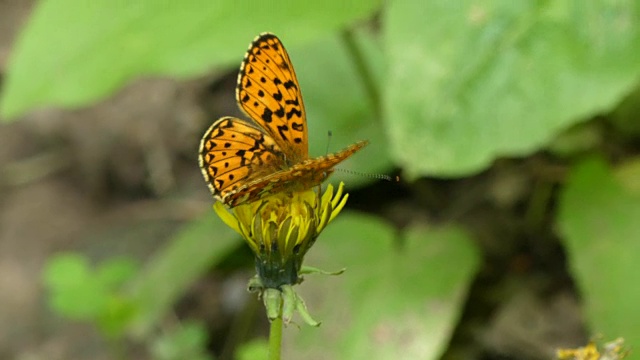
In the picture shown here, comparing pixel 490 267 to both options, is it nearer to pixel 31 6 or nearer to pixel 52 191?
pixel 52 191

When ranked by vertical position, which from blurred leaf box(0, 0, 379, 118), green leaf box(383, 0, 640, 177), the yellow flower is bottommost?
green leaf box(383, 0, 640, 177)

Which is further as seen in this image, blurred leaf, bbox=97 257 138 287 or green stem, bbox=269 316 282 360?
blurred leaf, bbox=97 257 138 287

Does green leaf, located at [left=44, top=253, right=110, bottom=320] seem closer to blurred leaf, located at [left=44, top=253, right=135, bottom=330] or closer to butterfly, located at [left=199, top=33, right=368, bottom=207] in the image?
blurred leaf, located at [left=44, top=253, right=135, bottom=330]

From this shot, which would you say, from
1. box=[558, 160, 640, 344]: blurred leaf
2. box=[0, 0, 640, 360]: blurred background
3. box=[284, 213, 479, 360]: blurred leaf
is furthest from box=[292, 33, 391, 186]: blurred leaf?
box=[558, 160, 640, 344]: blurred leaf

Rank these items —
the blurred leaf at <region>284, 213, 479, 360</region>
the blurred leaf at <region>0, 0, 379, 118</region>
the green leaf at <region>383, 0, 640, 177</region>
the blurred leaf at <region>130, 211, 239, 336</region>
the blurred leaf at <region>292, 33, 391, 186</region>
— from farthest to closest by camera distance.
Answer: the blurred leaf at <region>292, 33, 391, 186</region>
the blurred leaf at <region>130, 211, 239, 336</region>
the blurred leaf at <region>0, 0, 379, 118</region>
the blurred leaf at <region>284, 213, 479, 360</region>
the green leaf at <region>383, 0, 640, 177</region>

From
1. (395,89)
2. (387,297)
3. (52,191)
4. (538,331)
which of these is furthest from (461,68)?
(52,191)

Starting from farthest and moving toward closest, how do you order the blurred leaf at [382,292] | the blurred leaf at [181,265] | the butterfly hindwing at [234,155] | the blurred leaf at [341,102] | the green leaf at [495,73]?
1. the blurred leaf at [341,102]
2. the blurred leaf at [181,265]
3. the blurred leaf at [382,292]
4. the green leaf at [495,73]
5. the butterfly hindwing at [234,155]

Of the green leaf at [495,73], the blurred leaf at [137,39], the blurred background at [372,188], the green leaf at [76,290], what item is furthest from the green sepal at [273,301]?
the green leaf at [76,290]

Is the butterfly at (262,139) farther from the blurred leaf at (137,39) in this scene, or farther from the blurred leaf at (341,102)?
the blurred leaf at (341,102)
